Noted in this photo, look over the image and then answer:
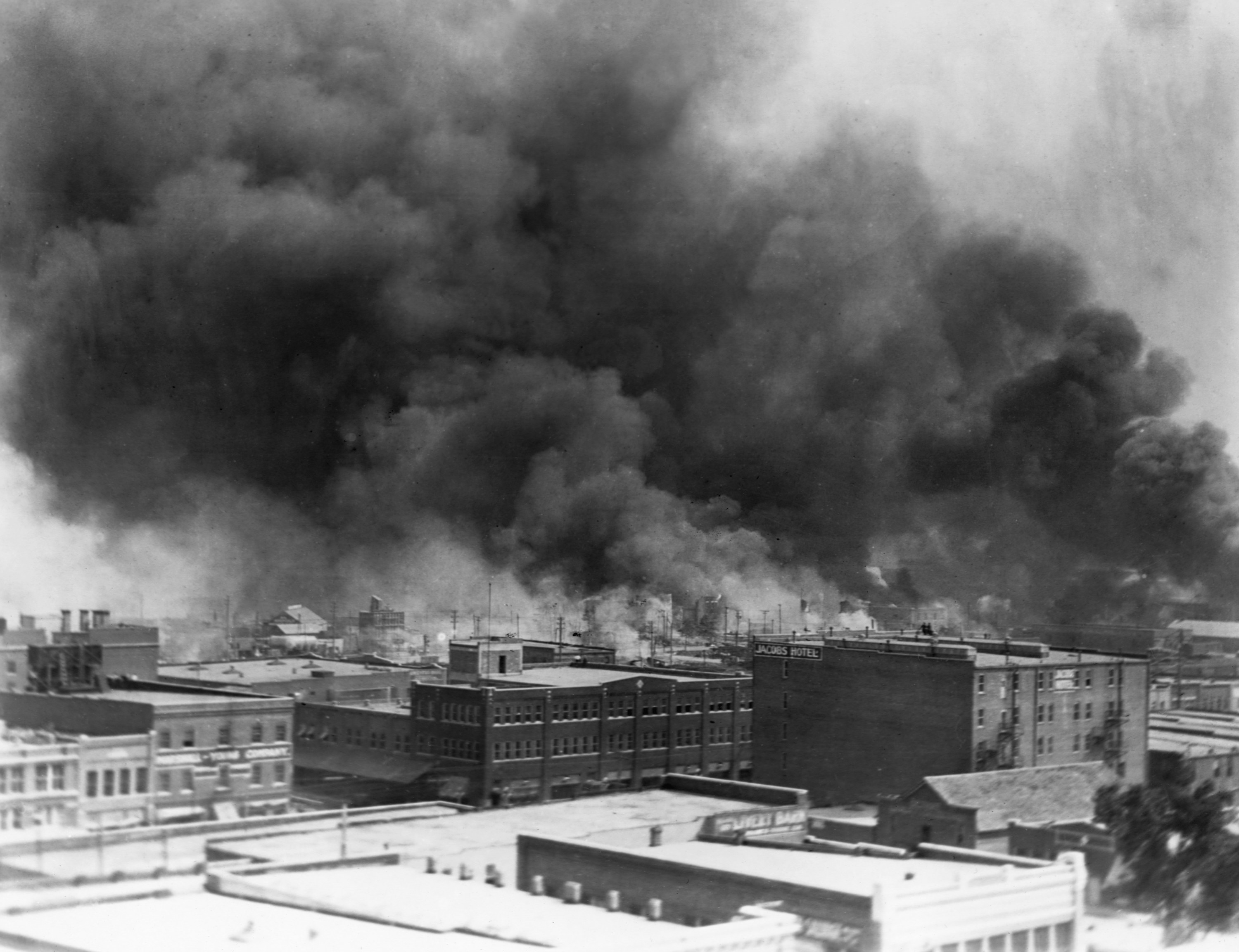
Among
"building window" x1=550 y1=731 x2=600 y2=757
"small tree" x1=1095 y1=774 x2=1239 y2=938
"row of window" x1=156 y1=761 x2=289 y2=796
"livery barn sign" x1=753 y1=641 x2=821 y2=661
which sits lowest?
"small tree" x1=1095 y1=774 x2=1239 y2=938

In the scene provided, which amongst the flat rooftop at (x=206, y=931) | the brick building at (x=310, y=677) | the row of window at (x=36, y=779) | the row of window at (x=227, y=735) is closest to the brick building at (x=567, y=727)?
the brick building at (x=310, y=677)

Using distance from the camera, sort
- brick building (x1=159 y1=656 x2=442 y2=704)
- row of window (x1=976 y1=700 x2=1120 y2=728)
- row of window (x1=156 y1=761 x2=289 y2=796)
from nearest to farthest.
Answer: row of window (x1=156 y1=761 x2=289 y2=796)
brick building (x1=159 y1=656 x2=442 y2=704)
row of window (x1=976 y1=700 x2=1120 y2=728)

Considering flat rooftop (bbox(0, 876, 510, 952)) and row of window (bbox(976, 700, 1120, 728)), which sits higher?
row of window (bbox(976, 700, 1120, 728))

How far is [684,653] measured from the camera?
36.8m

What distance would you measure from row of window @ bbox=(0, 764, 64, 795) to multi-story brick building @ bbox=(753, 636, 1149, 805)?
12.7 meters

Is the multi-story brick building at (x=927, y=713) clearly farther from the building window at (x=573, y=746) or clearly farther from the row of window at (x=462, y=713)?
the row of window at (x=462, y=713)

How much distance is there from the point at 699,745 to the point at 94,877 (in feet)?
48.2

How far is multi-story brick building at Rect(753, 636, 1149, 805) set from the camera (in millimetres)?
24391

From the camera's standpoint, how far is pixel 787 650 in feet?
88.8

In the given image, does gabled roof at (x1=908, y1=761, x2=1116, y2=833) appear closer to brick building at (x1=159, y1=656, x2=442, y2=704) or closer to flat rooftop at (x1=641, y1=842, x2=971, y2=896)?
flat rooftop at (x1=641, y1=842, x2=971, y2=896)

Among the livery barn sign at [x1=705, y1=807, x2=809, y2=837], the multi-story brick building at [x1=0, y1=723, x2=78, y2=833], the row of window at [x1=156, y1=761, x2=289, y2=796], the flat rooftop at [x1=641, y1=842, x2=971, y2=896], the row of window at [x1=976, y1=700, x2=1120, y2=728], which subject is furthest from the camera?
the row of window at [x1=976, y1=700, x2=1120, y2=728]

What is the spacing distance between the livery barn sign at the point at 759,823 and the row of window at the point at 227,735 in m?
4.74

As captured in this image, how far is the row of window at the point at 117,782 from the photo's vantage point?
52.1 feet

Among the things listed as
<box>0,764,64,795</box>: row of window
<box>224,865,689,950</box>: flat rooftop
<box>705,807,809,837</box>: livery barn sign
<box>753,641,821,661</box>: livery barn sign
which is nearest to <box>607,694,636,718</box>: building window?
<box>753,641,821,661</box>: livery barn sign
